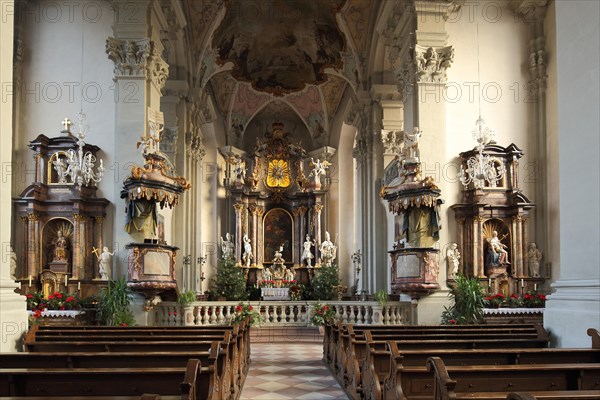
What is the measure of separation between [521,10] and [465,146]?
3.64 metres

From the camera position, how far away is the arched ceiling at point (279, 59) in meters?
18.3

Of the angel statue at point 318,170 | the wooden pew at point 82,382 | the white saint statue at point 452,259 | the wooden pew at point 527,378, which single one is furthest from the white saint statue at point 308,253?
the wooden pew at point 82,382

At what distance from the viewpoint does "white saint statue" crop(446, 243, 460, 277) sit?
1248 centimetres

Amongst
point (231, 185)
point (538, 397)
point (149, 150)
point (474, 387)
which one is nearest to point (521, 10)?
point (149, 150)

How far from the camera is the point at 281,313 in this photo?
14.0 m

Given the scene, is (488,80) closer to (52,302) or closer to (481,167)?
(481,167)

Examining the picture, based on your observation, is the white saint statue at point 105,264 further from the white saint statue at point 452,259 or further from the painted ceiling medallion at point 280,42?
the painted ceiling medallion at point 280,42

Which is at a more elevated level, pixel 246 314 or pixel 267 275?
pixel 267 275

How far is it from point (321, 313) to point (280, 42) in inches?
491

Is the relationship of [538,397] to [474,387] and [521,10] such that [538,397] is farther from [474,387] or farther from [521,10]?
[521,10]

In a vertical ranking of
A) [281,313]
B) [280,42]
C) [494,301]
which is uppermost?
[280,42]

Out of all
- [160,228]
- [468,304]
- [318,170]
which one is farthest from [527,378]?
[318,170]

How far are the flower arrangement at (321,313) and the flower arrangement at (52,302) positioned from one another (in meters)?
5.05

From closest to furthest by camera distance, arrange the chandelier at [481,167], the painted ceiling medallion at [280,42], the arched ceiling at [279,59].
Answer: the chandelier at [481,167] < the arched ceiling at [279,59] < the painted ceiling medallion at [280,42]
